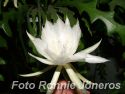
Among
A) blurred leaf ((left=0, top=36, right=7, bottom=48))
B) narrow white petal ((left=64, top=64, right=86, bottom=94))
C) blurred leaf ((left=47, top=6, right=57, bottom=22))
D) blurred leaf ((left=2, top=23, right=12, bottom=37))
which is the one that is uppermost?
blurred leaf ((left=47, top=6, right=57, bottom=22))

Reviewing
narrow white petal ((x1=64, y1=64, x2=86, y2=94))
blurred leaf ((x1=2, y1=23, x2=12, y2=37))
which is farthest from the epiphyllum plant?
blurred leaf ((x1=2, y1=23, x2=12, y2=37))

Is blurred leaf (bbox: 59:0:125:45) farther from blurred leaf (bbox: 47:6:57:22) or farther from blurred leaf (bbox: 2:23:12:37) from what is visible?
blurred leaf (bbox: 2:23:12:37)

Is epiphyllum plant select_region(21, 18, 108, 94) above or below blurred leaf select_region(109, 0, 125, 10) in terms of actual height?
below

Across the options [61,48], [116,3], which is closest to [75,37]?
[61,48]

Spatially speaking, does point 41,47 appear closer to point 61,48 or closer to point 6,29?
point 61,48

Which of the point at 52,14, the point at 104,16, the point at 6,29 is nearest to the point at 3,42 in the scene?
the point at 6,29

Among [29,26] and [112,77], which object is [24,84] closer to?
[29,26]

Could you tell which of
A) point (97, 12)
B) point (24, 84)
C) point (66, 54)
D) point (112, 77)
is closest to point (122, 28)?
point (97, 12)

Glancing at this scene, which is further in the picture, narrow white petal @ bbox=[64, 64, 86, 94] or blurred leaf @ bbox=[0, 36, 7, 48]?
blurred leaf @ bbox=[0, 36, 7, 48]

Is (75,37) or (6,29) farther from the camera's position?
(6,29)
